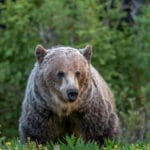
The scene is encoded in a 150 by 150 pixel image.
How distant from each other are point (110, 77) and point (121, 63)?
2.43ft

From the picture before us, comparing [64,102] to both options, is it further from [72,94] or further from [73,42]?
[73,42]

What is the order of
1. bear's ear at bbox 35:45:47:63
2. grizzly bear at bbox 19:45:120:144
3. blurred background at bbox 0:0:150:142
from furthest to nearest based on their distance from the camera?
blurred background at bbox 0:0:150:142
bear's ear at bbox 35:45:47:63
grizzly bear at bbox 19:45:120:144

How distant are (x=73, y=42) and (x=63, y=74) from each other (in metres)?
5.48

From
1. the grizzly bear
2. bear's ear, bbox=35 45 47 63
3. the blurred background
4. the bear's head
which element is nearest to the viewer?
the bear's head

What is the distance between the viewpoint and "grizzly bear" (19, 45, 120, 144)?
828cm

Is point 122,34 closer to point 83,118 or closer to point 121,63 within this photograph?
point 121,63

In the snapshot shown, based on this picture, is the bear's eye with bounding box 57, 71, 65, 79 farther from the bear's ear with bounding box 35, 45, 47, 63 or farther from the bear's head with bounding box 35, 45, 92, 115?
the bear's ear with bounding box 35, 45, 47, 63

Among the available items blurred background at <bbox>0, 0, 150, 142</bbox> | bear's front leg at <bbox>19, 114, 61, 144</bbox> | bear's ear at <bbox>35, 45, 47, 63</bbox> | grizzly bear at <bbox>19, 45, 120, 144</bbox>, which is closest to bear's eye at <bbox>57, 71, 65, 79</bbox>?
grizzly bear at <bbox>19, 45, 120, 144</bbox>

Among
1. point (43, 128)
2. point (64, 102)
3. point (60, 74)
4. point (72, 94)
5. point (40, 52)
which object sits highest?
point (40, 52)

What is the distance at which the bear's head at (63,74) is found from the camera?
8133mm

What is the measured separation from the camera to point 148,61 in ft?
45.3

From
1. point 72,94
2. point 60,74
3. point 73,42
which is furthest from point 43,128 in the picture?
point 73,42

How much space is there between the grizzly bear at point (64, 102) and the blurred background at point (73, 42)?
14.2ft

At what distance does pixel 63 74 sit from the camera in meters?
8.23
